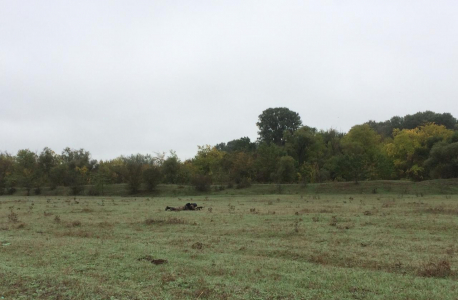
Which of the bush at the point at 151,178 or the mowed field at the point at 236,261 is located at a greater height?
the bush at the point at 151,178

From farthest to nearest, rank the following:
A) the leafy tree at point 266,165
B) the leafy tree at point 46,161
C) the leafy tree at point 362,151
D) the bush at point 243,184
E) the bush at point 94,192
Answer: the leafy tree at point 46,161 → the leafy tree at point 266,165 → the bush at point 94,192 → the bush at point 243,184 → the leafy tree at point 362,151

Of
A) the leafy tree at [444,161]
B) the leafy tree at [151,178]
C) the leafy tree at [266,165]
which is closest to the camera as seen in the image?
the leafy tree at [444,161]

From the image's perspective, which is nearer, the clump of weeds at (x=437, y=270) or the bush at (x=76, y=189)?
the clump of weeds at (x=437, y=270)

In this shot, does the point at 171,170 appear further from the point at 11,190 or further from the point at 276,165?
the point at 11,190

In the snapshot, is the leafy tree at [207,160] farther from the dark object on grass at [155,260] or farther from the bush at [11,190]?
the dark object on grass at [155,260]

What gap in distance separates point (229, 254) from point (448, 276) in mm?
5227

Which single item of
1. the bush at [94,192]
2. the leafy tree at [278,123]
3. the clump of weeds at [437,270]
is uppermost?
the leafy tree at [278,123]

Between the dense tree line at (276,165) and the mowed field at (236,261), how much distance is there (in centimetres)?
3782

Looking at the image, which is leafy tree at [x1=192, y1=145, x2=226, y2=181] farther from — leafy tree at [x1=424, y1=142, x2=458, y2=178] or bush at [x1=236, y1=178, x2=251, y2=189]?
leafy tree at [x1=424, y1=142, x2=458, y2=178]

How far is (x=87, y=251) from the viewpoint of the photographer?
33.7 feet

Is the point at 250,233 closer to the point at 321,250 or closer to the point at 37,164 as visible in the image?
the point at 321,250

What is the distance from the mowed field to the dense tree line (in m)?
37.8

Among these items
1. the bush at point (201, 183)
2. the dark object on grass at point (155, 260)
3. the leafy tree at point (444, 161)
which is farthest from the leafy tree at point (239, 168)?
the dark object on grass at point (155, 260)

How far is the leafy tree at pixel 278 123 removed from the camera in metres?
96.2
